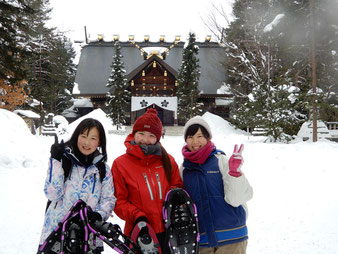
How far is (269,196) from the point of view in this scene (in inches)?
206

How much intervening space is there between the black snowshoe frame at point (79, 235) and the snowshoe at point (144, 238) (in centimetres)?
6

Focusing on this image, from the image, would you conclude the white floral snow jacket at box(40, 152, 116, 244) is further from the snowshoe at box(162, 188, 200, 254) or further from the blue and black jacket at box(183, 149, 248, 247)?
the blue and black jacket at box(183, 149, 248, 247)

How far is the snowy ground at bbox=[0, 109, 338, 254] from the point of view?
3516mm

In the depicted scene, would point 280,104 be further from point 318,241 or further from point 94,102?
point 94,102

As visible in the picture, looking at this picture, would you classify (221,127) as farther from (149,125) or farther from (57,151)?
(57,151)

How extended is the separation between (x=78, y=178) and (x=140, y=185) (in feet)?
1.65

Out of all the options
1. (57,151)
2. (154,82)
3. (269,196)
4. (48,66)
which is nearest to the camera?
(57,151)

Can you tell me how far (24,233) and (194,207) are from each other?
3.07 meters

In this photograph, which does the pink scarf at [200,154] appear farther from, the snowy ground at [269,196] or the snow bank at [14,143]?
the snow bank at [14,143]

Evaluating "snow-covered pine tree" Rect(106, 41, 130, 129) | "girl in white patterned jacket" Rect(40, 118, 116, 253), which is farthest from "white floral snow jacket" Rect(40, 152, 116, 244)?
"snow-covered pine tree" Rect(106, 41, 130, 129)

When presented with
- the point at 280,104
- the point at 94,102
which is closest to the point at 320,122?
the point at 280,104

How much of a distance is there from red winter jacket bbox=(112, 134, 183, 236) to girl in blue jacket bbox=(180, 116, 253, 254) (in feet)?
0.63

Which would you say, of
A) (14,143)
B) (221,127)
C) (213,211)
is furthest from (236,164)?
(221,127)

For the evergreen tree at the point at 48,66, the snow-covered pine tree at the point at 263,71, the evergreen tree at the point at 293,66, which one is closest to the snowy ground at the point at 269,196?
the evergreen tree at the point at 293,66
